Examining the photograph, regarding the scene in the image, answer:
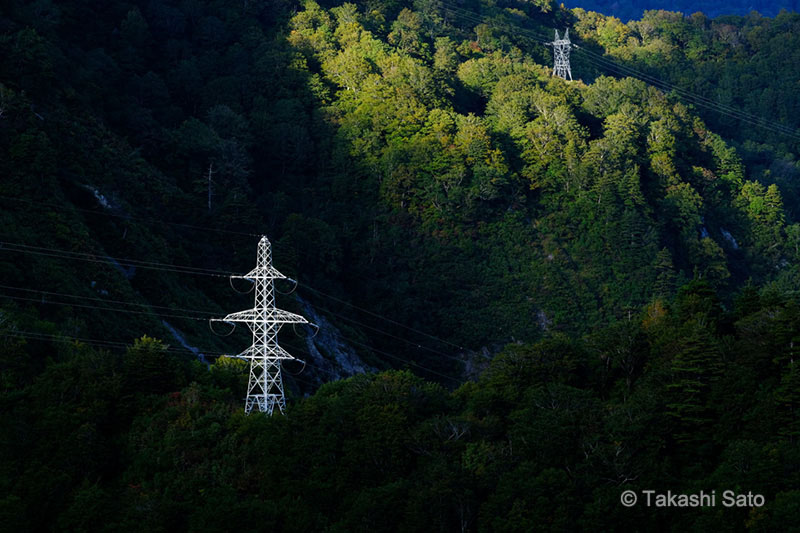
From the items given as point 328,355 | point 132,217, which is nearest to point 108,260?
point 132,217

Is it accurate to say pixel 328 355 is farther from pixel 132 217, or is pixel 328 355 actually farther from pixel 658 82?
pixel 658 82

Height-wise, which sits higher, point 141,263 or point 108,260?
point 141,263

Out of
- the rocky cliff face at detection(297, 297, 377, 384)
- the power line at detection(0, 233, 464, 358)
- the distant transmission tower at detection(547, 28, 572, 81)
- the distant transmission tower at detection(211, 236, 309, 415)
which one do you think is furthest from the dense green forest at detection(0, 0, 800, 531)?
the distant transmission tower at detection(547, 28, 572, 81)

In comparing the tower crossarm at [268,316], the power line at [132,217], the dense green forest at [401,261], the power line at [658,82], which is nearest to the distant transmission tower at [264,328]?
the tower crossarm at [268,316]

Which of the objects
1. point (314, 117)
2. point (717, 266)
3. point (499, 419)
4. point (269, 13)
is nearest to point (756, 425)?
point (499, 419)

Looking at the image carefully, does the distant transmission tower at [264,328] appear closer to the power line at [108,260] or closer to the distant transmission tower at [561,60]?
the power line at [108,260]

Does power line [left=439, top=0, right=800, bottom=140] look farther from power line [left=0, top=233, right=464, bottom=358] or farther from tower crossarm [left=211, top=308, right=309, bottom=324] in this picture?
tower crossarm [left=211, top=308, right=309, bottom=324]

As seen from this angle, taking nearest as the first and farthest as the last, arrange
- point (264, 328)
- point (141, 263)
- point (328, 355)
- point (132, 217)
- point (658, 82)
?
point (264, 328)
point (141, 263)
point (132, 217)
point (328, 355)
point (658, 82)

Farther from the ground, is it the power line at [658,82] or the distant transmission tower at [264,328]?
the power line at [658,82]

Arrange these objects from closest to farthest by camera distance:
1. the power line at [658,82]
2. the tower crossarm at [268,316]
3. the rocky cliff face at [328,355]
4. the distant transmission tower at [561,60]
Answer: the tower crossarm at [268,316] → the rocky cliff face at [328,355] → the distant transmission tower at [561,60] → the power line at [658,82]
